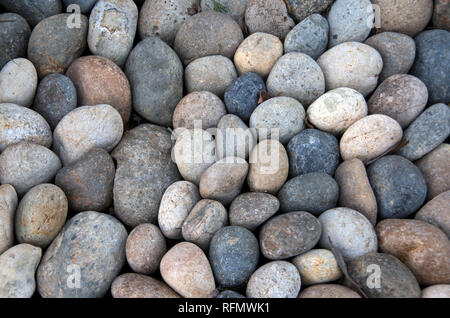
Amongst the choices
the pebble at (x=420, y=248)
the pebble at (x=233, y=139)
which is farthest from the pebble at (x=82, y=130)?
the pebble at (x=420, y=248)

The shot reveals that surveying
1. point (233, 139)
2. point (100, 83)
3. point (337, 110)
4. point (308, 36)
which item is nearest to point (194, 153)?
point (233, 139)

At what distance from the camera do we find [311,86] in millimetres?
2543

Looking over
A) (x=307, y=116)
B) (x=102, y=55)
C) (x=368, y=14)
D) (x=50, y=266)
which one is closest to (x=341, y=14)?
(x=368, y=14)

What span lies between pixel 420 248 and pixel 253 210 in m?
0.85

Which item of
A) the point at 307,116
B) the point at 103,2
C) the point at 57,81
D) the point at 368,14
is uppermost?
the point at 103,2

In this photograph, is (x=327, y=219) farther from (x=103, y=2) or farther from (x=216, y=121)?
→ (x=103, y=2)

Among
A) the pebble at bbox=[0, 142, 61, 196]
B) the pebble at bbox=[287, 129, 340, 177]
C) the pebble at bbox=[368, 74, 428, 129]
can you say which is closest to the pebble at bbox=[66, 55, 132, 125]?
the pebble at bbox=[0, 142, 61, 196]

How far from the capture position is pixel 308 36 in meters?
2.66

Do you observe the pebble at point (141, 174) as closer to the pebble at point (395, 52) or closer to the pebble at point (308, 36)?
the pebble at point (308, 36)

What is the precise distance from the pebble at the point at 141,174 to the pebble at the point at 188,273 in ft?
1.23

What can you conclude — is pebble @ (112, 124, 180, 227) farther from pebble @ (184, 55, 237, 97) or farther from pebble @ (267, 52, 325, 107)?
pebble @ (267, 52, 325, 107)

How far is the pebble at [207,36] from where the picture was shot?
274 cm

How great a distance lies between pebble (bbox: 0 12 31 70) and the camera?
2562 millimetres
